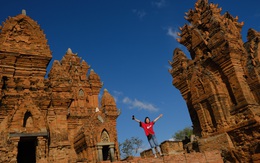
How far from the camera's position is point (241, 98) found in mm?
11891

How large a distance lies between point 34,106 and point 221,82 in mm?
9144

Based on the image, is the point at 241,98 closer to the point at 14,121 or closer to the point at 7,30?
the point at 14,121

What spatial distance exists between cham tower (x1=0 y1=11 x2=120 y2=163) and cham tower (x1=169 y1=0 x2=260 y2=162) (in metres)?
5.18

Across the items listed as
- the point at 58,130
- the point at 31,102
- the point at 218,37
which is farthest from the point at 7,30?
the point at 218,37

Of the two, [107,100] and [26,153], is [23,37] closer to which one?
[26,153]

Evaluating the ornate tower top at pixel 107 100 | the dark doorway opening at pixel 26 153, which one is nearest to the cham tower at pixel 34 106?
the dark doorway opening at pixel 26 153

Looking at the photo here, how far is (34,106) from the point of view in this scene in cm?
999

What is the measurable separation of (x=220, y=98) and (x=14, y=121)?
30.5ft

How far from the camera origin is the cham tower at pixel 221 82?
11000 mm

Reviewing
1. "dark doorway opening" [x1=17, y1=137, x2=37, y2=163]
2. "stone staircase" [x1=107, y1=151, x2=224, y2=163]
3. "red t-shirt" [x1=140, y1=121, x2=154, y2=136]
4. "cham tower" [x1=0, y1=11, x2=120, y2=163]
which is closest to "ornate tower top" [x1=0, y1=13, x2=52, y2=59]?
"cham tower" [x1=0, y1=11, x2=120, y2=163]

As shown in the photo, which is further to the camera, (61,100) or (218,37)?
(218,37)

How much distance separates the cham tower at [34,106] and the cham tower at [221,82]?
518 centimetres

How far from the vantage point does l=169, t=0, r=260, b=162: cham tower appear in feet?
36.1

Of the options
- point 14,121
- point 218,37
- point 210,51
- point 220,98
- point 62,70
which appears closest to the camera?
point 14,121
